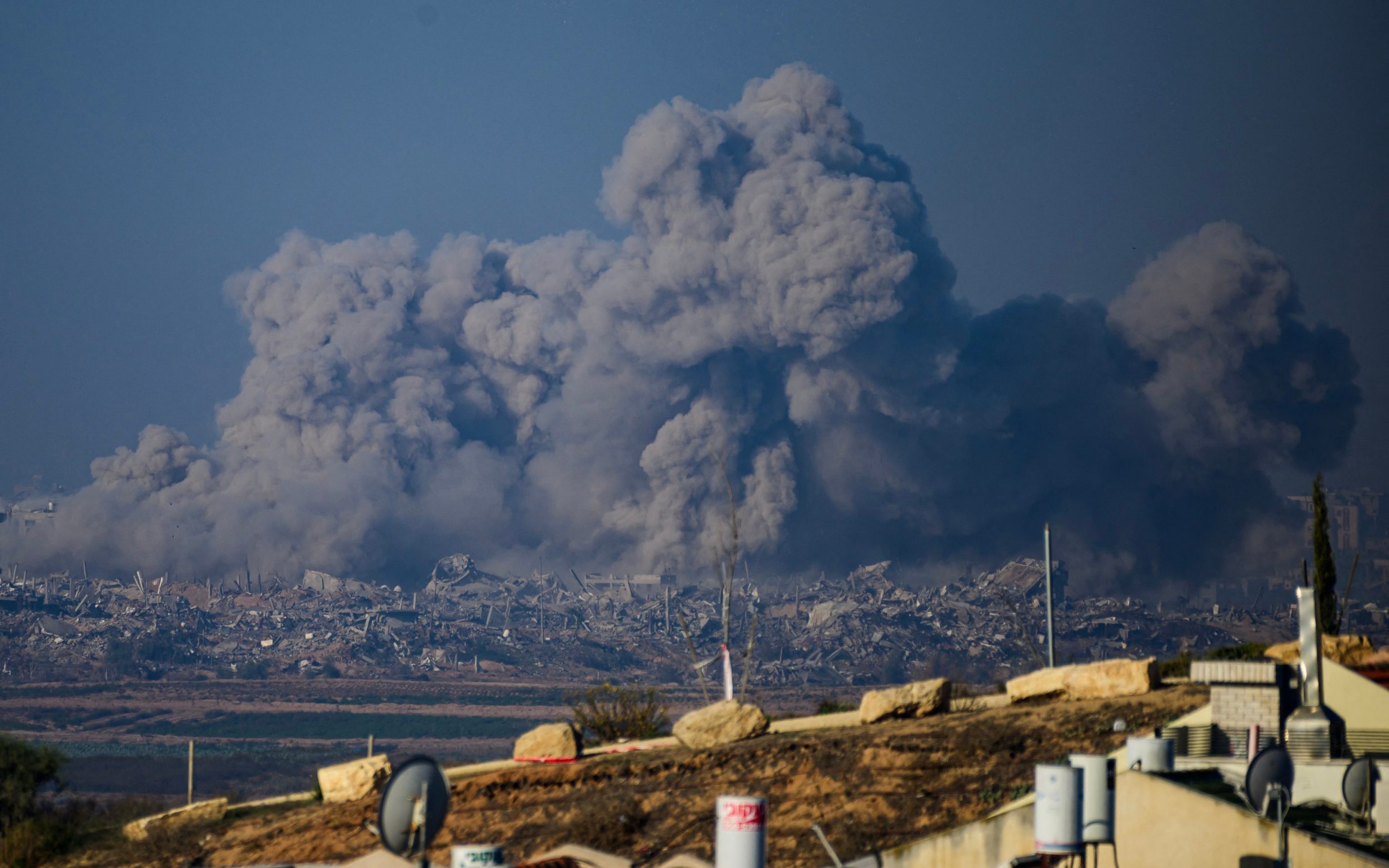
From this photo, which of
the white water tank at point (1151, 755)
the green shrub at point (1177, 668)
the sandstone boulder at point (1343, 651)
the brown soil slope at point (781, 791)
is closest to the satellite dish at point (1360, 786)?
the white water tank at point (1151, 755)

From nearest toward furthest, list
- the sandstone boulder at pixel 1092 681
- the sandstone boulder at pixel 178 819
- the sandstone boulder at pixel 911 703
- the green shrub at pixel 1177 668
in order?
the sandstone boulder at pixel 1092 681
the sandstone boulder at pixel 911 703
the green shrub at pixel 1177 668
the sandstone boulder at pixel 178 819

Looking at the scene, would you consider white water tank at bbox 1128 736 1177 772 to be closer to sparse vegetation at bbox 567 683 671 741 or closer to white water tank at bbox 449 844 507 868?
white water tank at bbox 449 844 507 868

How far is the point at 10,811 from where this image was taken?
1137 inches

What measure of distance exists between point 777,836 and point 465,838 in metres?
5.10

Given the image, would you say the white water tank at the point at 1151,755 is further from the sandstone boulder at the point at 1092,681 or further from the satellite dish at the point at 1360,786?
the sandstone boulder at the point at 1092,681

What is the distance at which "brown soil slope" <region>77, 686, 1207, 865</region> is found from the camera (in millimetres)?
16328

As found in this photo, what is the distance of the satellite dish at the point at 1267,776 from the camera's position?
11188mm

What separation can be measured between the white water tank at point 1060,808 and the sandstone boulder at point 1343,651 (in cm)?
1195

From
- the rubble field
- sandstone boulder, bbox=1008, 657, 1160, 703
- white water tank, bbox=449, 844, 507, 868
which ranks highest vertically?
sandstone boulder, bbox=1008, 657, 1160, 703

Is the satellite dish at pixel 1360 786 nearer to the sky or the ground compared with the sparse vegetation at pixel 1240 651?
nearer to the ground

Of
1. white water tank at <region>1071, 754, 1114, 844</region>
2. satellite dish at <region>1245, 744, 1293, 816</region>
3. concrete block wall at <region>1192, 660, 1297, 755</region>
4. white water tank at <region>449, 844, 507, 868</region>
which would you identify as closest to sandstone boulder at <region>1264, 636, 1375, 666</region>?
concrete block wall at <region>1192, 660, 1297, 755</region>

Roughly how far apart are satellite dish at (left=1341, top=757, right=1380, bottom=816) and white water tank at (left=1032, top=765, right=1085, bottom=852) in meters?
3.06

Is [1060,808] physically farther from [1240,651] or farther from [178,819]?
[178,819]

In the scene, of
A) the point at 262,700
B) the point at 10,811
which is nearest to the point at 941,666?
the point at 262,700
